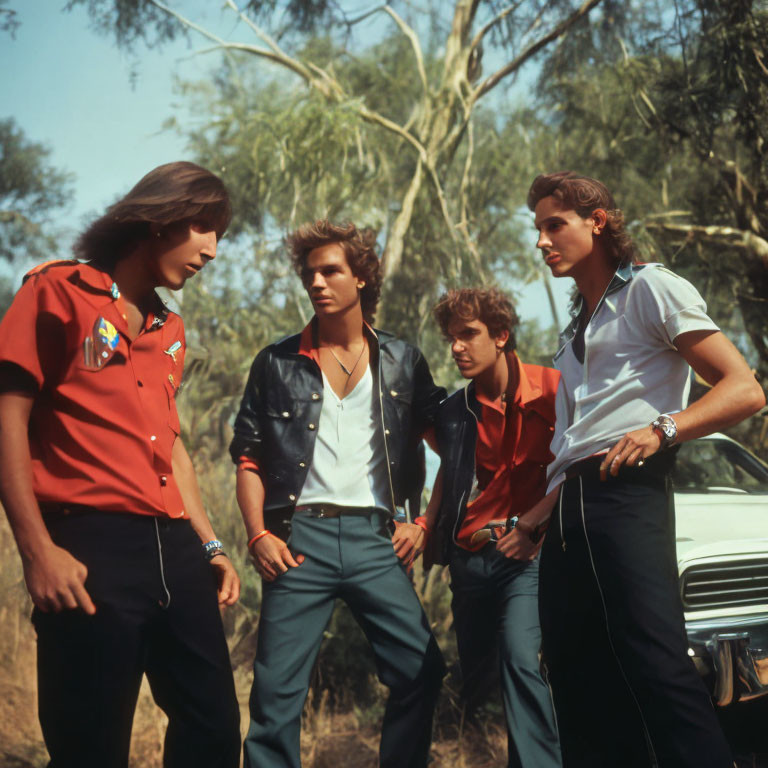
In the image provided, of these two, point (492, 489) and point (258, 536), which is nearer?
point (258, 536)

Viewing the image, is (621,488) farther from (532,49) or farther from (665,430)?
(532,49)

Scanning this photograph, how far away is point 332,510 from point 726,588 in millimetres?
2102

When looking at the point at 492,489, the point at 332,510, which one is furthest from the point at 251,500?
the point at 492,489

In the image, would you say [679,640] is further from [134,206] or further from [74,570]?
[134,206]

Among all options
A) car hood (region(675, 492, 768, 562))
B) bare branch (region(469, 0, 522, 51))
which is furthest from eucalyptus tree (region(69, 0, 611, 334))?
car hood (region(675, 492, 768, 562))

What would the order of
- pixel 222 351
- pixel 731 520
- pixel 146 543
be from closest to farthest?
1. pixel 146 543
2. pixel 731 520
3. pixel 222 351

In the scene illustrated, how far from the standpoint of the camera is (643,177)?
15727mm

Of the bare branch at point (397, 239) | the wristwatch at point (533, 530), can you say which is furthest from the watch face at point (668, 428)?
the bare branch at point (397, 239)

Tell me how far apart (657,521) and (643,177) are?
14.3 m

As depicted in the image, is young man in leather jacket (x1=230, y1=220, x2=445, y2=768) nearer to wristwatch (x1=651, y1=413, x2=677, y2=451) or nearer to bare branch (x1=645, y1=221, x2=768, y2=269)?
wristwatch (x1=651, y1=413, x2=677, y2=451)

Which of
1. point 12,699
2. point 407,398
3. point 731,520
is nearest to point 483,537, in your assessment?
point 407,398

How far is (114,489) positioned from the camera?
2.37m

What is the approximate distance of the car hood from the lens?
4.26m

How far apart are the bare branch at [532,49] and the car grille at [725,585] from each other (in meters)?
9.56
